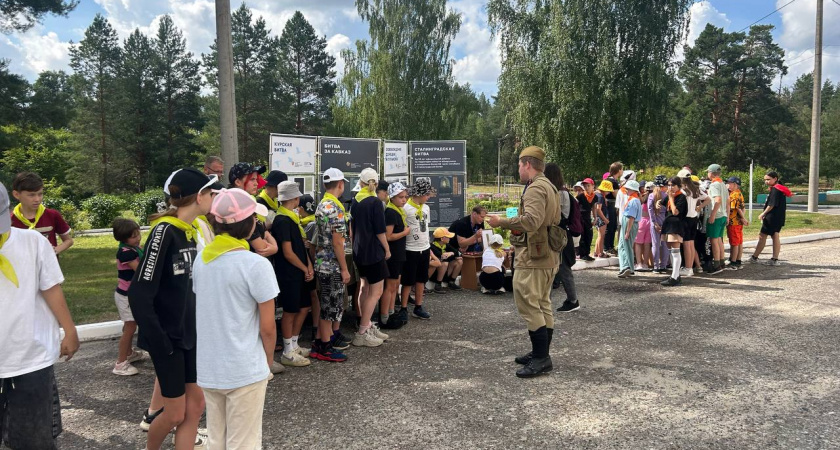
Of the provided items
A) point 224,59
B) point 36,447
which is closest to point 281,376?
point 36,447

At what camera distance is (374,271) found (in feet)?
18.8

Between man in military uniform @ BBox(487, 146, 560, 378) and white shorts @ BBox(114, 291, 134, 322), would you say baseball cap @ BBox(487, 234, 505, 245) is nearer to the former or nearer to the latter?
Result: man in military uniform @ BBox(487, 146, 560, 378)

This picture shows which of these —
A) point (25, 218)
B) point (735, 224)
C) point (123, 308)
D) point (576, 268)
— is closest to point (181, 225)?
point (123, 308)

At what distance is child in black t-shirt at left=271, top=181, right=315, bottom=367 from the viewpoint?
16.2 feet

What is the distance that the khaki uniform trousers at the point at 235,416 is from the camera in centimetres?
266

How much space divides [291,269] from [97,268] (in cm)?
826

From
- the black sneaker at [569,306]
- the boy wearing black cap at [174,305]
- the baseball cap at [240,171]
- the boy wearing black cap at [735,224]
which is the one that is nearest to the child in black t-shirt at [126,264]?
the baseball cap at [240,171]

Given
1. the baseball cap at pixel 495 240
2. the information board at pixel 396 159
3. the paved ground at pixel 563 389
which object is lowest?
the paved ground at pixel 563 389

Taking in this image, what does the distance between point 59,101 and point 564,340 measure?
16883 millimetres

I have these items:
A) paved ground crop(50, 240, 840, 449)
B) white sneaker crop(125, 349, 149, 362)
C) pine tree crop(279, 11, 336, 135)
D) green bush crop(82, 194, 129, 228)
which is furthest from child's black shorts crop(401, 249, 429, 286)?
pine tree crop(279, 11, 336, 135)

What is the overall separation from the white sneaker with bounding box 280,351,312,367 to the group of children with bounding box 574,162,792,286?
6.37 meters

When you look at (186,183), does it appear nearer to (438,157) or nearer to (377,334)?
(377,334)

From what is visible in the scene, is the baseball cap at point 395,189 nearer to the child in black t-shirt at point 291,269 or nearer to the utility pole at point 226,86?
the child in black t-shirt at point 291,269

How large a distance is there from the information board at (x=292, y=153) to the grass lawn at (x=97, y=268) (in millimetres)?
3243
